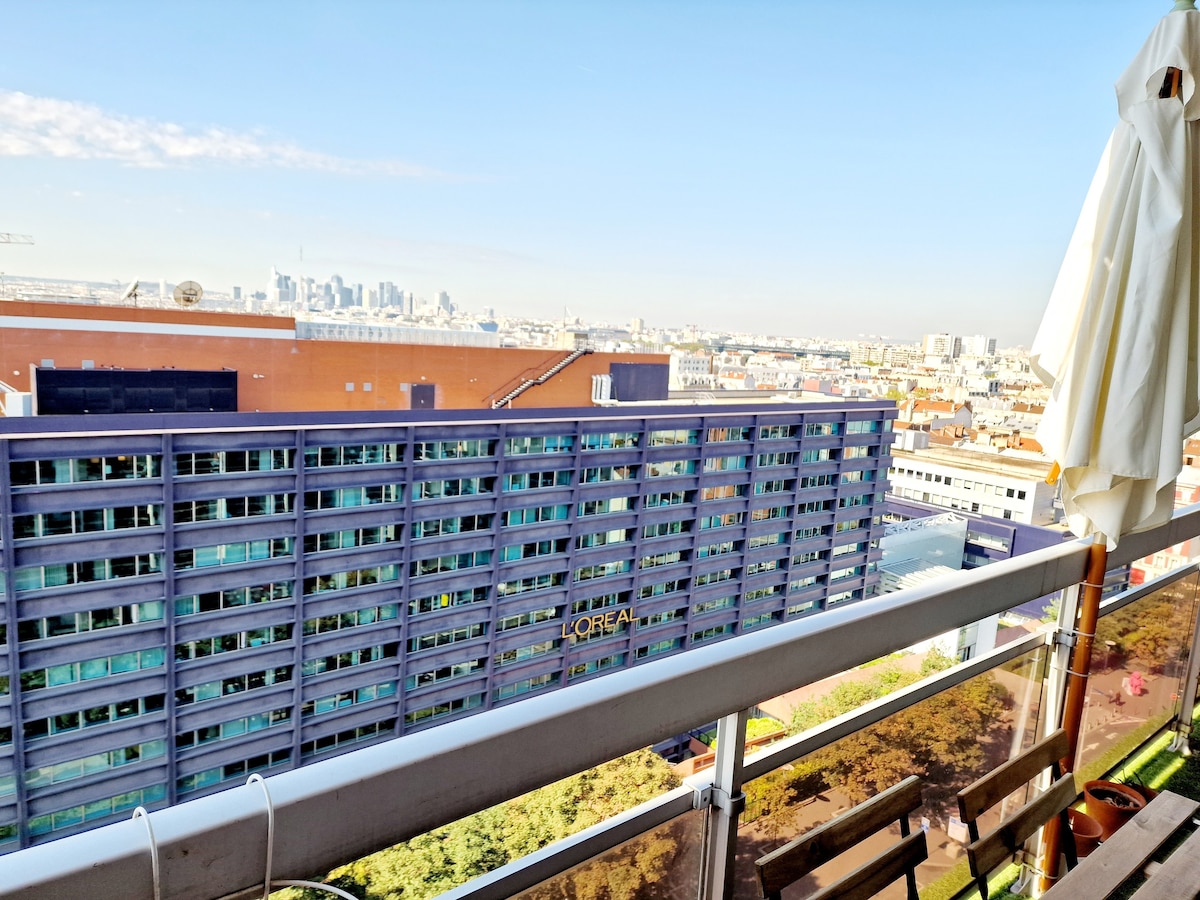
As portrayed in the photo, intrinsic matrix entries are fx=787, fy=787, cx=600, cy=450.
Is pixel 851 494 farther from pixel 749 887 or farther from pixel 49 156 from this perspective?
pixel 49 156

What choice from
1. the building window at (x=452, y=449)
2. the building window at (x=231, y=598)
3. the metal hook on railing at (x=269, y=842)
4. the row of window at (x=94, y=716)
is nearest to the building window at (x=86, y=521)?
the building window at (x=231, y=598)

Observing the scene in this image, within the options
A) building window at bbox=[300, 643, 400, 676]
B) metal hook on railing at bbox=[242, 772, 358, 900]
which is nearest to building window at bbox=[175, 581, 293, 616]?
building window at bbox=[300, 643, 400, 676]

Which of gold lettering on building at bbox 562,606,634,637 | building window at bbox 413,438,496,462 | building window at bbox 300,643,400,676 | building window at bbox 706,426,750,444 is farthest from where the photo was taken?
building window at bbox 706,426,750,444

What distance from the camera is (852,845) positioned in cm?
76

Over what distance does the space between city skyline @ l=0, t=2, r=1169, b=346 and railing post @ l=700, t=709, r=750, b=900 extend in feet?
75.6

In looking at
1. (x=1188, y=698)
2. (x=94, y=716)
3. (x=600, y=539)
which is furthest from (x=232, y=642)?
(x=1188, y=698)

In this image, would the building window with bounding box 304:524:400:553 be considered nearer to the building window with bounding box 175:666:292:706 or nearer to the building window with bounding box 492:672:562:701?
the building window with bounding box 175:666:292:706

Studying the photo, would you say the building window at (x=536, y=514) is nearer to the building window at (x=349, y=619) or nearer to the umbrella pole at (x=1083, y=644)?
the building window at (x=349, y=619)

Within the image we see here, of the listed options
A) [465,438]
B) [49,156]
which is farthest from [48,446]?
[49,156]

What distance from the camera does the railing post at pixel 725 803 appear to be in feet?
2.35

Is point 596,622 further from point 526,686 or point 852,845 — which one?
point 852,845

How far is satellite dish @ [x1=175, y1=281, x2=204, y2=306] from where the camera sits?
64.4 feet

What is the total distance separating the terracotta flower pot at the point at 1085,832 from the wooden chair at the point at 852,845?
65cm

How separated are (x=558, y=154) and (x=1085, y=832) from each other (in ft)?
153
